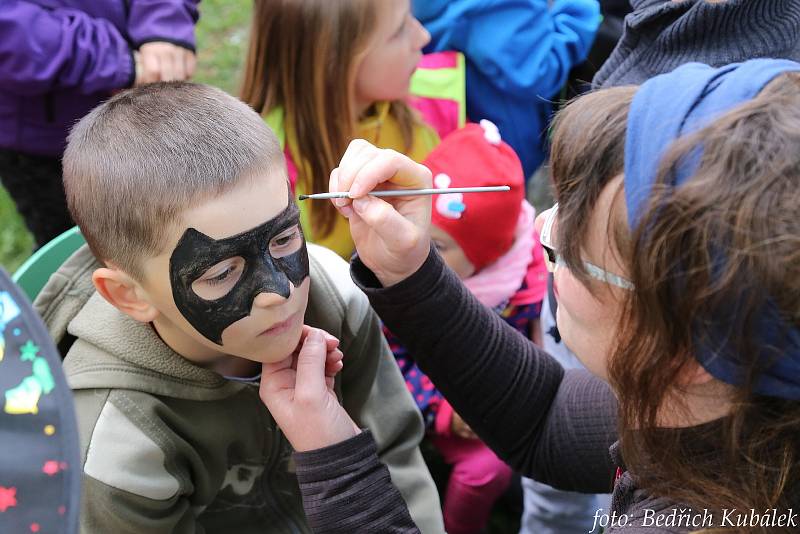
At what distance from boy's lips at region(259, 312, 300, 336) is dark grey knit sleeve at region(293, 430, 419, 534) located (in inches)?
7.4

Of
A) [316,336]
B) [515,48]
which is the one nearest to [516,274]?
[515,48]

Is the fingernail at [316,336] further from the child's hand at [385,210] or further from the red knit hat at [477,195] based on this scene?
the red knit hat at [477,195]

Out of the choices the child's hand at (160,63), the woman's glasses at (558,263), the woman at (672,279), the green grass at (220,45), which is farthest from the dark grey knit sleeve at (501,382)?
the green grass at (220,45)

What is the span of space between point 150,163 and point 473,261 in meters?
1.03

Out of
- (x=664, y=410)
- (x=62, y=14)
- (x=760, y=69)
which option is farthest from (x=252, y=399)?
(x=62, y=14)

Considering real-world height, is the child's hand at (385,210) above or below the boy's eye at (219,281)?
above

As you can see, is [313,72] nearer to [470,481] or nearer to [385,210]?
[385,210]

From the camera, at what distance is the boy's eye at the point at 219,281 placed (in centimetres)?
111

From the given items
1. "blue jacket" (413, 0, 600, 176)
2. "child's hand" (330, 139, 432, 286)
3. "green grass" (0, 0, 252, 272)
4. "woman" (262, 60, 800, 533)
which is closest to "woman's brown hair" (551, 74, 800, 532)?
"woman" (262, 60, 800, 533)

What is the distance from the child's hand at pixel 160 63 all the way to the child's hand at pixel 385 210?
3.24 ft

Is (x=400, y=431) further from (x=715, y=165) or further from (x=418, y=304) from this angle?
(x=715, y=165)

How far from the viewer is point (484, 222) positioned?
6.25 feet

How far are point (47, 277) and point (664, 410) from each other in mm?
1112

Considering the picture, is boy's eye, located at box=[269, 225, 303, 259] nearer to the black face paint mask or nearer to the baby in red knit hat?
the black face paint mask
